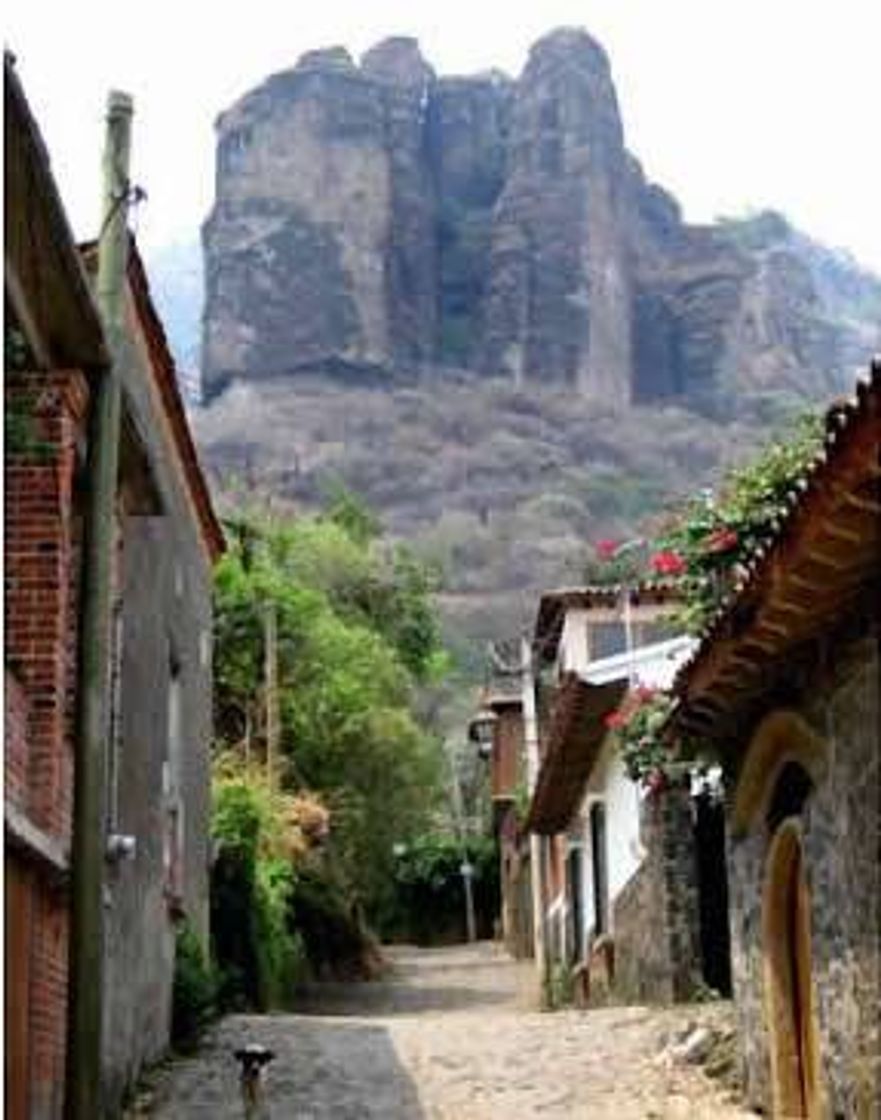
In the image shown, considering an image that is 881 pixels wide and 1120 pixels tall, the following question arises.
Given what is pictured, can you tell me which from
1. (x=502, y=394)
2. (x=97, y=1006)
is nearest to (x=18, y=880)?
(x=97, y=1006)

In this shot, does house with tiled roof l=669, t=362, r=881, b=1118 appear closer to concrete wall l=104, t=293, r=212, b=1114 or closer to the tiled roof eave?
the tiled roof eave

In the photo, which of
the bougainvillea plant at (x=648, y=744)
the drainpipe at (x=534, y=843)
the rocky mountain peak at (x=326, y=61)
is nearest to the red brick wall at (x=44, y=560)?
the bougainvillea plant at (x=648, y=744)

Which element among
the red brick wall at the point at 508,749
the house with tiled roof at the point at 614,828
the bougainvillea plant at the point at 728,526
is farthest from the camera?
the red brick wall at the point at 508,749

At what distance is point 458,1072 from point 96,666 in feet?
25.0

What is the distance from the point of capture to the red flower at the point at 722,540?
15508mm

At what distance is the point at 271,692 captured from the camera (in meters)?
31.8

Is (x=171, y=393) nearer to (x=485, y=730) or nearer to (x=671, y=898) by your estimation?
(x=671, y=898)

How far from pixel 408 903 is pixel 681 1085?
3465cm

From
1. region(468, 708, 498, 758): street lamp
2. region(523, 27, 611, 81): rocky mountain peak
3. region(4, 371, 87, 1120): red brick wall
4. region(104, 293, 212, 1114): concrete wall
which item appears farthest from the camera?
region(523, 27, 611, 81): rocky mountain peak

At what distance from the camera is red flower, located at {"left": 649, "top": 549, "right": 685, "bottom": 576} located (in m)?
15.7

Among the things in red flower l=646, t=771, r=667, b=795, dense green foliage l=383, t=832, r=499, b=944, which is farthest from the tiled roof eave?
dense green foliage l=383, t=832, r=499, b=944

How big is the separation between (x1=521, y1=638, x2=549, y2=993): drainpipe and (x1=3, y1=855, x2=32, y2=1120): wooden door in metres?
20.6

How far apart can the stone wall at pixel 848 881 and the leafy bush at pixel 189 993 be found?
24.9 ft

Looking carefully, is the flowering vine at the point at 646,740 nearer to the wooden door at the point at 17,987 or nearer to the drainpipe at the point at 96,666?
the wooden door at the point at 17,987
